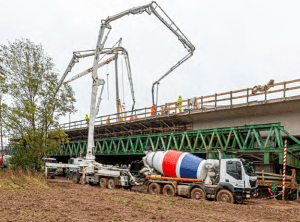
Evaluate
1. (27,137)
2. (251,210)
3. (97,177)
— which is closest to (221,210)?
(251,210)

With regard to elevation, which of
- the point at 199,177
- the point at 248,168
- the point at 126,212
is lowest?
the point at 126,212

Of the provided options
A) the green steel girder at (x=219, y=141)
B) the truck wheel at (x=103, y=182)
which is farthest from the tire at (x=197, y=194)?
Answer: the truck wheel at (x=103, y=182)

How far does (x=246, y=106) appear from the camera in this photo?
21.8 meters

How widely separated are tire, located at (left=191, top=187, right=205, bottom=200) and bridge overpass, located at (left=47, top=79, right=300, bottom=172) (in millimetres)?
3437

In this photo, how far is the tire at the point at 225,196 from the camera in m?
15.4

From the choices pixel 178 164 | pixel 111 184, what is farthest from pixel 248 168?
pixel 111 184

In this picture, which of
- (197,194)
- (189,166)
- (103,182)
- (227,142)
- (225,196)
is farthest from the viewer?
(103,182)

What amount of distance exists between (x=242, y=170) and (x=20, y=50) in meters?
18.8

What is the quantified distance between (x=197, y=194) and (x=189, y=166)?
172 centimetres

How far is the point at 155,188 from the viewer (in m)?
19.3

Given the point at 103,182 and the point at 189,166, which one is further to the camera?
the point at 103,182

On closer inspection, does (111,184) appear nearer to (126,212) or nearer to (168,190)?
(168,190)

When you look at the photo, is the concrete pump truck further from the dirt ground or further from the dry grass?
the dry grass

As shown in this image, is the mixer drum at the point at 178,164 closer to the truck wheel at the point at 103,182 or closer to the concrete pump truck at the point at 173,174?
the concrete pump truck at the point at 173,174
